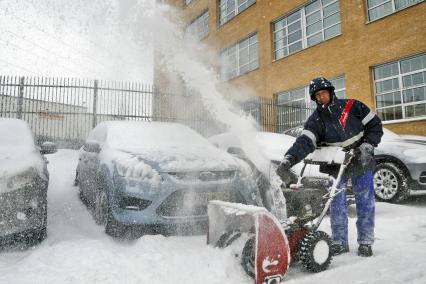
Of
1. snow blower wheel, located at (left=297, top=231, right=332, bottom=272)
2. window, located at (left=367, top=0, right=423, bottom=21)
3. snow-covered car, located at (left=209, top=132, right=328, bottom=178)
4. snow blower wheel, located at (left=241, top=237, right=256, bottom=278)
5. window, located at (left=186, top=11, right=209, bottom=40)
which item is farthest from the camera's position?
window, located at (left=186, top=11, right=209, bottom=40)

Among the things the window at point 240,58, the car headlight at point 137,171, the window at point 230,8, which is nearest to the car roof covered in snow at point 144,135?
the car headlight at point 137,171

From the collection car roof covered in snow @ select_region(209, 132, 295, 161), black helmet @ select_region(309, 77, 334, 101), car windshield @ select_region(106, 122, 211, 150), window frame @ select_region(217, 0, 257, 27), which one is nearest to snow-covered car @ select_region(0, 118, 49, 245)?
car windshield @ select_region(106, 122, 211, 150)

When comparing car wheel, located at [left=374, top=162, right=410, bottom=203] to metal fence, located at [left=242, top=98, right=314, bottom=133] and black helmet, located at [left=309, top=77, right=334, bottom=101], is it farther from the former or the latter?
metal fence, located at [left=242, top=98, right=314, bottom=133]

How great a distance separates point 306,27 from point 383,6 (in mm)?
3756

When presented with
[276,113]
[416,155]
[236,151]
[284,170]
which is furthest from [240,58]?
[284,170]

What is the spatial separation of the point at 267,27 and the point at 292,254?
56.9ft

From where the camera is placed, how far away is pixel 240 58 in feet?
69.7

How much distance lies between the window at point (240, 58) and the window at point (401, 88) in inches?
298

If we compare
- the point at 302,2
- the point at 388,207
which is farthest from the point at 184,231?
the point at 302,2

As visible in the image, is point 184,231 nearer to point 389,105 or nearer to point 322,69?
point 389,105

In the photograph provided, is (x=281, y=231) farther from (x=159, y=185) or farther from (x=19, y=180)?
(x=19, y=180)

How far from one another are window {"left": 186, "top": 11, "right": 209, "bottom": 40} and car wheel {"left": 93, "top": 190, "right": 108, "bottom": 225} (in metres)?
20.6

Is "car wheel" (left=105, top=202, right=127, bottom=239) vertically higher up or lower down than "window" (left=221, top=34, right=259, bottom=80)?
lower down

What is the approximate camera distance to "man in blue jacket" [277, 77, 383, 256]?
12.0 feet
